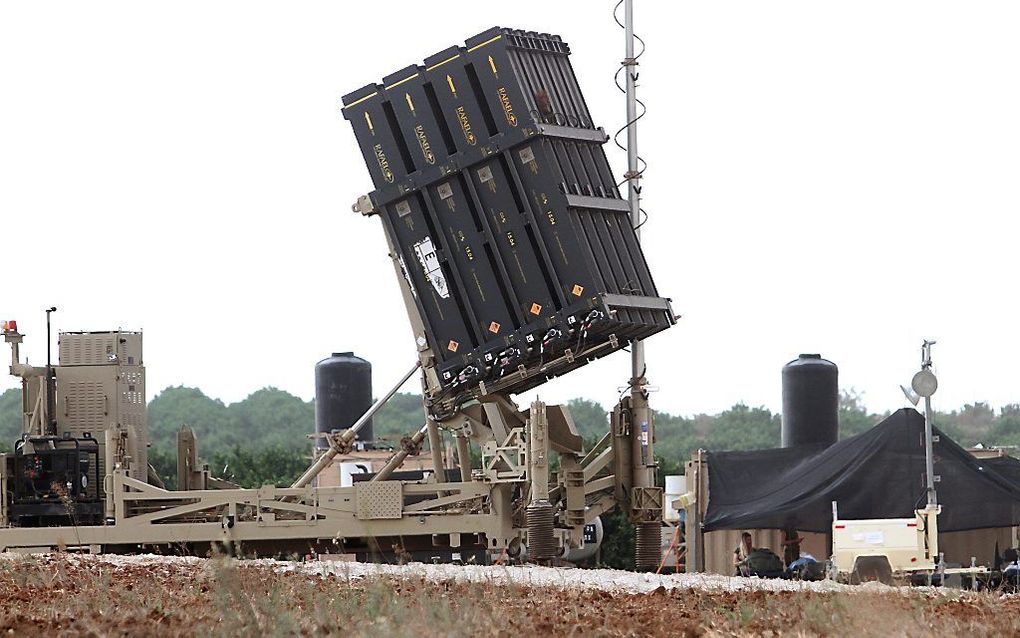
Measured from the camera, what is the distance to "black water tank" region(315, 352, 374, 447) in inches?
1491

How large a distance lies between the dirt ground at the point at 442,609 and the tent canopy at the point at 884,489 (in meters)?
10.7

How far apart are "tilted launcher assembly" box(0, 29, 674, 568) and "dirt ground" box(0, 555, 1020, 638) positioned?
6.03m

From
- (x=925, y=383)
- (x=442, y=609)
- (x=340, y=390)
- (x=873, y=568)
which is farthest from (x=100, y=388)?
(x=340, y=390)

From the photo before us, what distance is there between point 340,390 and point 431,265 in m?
17.0

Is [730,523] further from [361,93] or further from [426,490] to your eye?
[361,93]

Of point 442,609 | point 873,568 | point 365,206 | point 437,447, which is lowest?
point 873,568

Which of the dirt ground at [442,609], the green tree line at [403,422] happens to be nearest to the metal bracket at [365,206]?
the dirt ground at [442,609]

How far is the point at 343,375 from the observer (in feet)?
125

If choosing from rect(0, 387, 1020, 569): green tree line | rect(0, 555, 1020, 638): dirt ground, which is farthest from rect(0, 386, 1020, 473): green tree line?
rect(0, 555, 1020, 638): dirt ground

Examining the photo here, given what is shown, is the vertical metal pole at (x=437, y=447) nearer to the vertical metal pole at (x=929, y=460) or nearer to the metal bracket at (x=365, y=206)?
the metal bracket at (x=365, y=206)

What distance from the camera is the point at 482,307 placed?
21.2 meters

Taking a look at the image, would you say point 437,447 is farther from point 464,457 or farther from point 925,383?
point 925,383

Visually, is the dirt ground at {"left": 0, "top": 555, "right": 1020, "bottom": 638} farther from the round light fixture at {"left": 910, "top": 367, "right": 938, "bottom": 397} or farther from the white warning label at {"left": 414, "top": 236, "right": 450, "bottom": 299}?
the round light fixture at {"left": 910, "top": 367, "right": 938, "bottom": 397}

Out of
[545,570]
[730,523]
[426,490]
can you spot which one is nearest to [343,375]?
[730,523]
